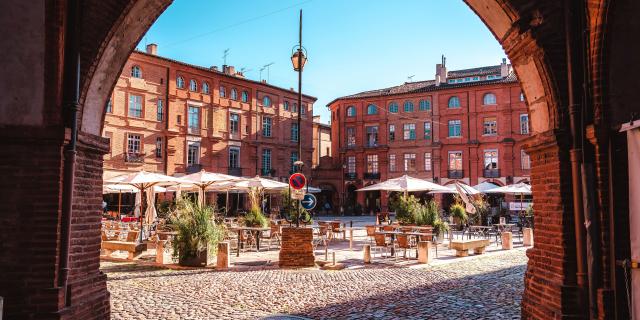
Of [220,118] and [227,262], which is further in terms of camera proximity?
[220,118]

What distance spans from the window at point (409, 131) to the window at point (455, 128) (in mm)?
3311

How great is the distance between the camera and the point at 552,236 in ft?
16.5

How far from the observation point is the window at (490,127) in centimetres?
3991

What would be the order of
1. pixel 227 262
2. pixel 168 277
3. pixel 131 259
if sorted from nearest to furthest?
1. pixel 168 277
2. pixel 227 262
3. pixel 131 259

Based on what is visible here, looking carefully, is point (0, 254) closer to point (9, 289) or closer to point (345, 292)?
point (9, 289)

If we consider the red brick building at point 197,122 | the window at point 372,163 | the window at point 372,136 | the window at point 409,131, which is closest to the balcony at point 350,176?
the window at point 372,163

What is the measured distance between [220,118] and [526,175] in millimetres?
24419

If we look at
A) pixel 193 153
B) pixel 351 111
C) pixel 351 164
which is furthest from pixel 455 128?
pixel 193 153

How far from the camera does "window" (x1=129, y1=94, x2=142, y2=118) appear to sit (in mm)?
31641

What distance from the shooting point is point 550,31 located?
502cm

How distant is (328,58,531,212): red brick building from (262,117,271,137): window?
8.32 meters

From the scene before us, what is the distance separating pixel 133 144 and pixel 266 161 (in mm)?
12058

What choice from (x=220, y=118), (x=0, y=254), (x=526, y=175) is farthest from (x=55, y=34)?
(x=526, y=175)

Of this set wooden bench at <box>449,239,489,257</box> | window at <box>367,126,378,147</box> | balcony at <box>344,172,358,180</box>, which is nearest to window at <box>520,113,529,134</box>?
window at <box>367,126,378,147</box>
